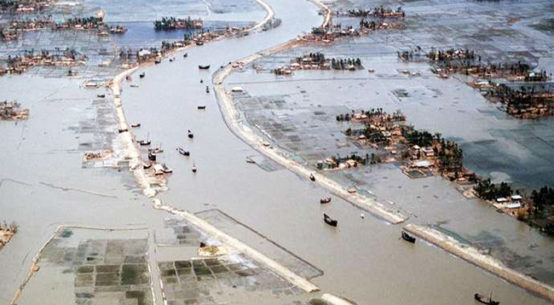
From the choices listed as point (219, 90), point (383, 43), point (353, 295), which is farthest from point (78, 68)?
point (353, 295)

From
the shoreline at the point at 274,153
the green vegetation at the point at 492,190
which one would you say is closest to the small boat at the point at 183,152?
the shoreline at the point at 274,153

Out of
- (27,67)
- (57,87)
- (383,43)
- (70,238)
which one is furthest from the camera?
(383,43)

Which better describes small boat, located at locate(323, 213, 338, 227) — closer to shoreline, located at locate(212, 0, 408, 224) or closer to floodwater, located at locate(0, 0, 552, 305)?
floodwater, located at locate(0, 0, 552, 305)

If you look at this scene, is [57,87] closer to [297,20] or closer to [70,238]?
[70,238]

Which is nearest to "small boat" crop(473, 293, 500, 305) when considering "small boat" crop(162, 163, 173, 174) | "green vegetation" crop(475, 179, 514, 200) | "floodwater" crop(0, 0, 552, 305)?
"floodwater" crop(0, 0, 552, 305)

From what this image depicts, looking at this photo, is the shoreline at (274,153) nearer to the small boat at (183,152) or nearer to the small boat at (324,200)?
the small boat at (324,200)

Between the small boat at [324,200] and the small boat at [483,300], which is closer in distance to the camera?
the small boat at [483,300]
